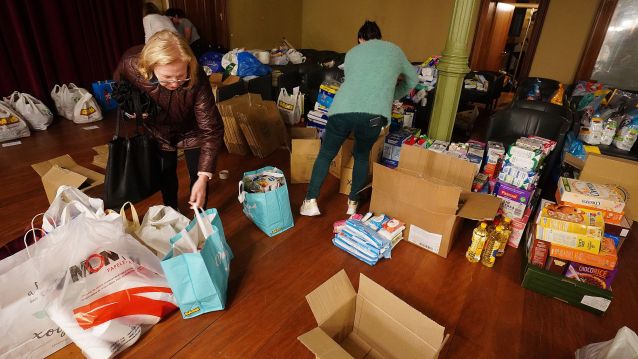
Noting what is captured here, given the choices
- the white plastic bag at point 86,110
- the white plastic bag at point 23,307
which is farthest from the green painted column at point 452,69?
the white plastic bag at point 86,110

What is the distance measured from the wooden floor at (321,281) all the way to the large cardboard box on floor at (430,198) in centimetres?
13

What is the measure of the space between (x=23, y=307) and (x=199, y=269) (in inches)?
21.3

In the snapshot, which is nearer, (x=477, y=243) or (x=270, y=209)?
(x=477, y=243)

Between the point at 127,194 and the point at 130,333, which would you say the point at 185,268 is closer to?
the point at 130,333

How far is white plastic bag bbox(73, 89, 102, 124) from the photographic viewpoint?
3498mm

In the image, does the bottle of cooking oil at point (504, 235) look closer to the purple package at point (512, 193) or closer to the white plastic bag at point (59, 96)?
the purple package at point (512, 193)

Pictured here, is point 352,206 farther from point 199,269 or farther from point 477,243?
point 199,269

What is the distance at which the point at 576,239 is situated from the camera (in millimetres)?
1539

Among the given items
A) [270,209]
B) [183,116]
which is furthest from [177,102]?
[270,209]

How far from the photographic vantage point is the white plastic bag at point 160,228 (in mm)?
1461

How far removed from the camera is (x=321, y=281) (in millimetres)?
1672

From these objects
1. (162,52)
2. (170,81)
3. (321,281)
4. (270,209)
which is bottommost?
(321,281)

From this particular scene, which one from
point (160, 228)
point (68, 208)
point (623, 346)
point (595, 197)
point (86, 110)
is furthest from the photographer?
point (86, 110)

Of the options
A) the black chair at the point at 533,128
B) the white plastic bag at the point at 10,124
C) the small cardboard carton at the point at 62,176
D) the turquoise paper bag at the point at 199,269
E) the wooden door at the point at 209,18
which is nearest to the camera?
the turquoise paper bag at the point at 199,269
